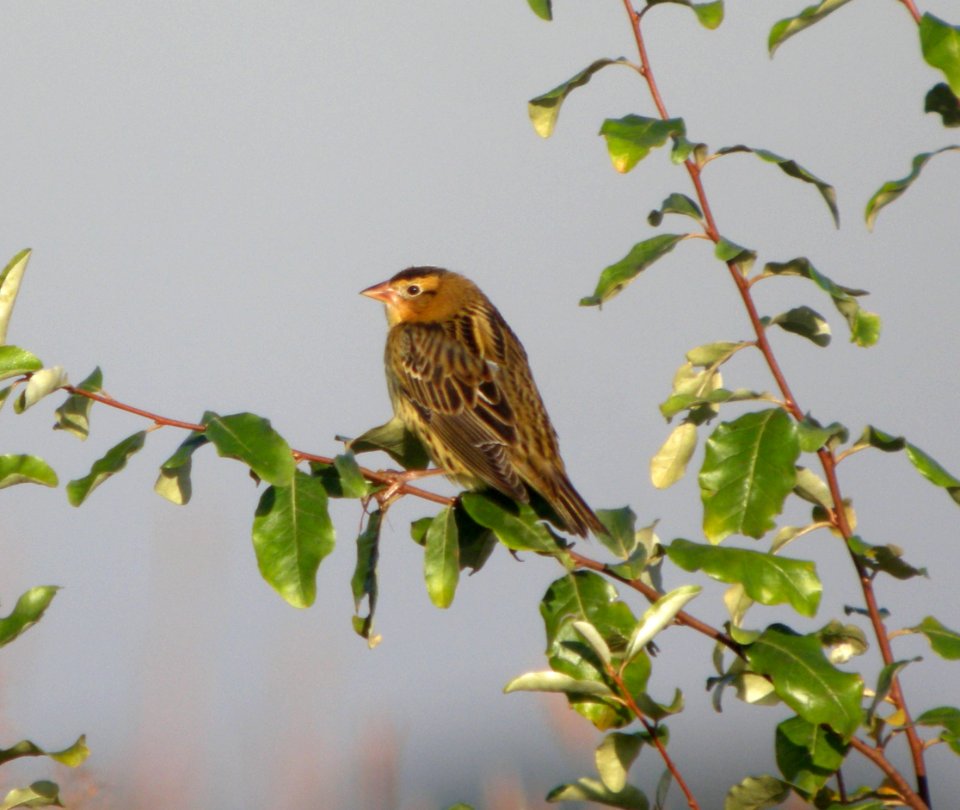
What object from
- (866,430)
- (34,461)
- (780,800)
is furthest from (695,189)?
(34,461)

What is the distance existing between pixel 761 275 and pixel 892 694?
2.84 feet

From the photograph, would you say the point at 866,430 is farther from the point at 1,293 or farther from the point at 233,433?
the point at 1,293

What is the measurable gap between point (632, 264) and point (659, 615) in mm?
781

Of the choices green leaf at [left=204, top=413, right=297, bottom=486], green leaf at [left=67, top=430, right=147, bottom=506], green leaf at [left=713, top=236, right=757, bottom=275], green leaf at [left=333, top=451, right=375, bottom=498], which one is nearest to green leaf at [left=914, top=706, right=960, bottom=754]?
green leaf at [left=713, top=236, right=757, bottom=275]

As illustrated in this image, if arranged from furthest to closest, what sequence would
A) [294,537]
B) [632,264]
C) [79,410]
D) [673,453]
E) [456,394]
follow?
1. [456,394]
2. [673,453]
3. [632,264]
4. [79,410]
5. [294,537]

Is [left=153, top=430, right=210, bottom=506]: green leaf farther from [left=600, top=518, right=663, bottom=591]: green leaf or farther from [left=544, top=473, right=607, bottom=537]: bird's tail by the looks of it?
[left=544, top=473, right=607, bottom=537]: bird's tail

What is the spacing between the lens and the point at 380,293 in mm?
5949

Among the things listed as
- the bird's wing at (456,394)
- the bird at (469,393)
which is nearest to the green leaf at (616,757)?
the bird at (469,393)

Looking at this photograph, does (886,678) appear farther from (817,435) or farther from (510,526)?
(510,526)

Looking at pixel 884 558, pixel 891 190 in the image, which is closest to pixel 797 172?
pixel 891 190

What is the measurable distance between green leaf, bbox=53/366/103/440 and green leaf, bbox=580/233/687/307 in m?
1.01

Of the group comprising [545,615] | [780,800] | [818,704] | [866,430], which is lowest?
[780,800]

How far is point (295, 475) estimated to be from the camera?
252 cm

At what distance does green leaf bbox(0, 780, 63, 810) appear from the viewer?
8.05ft
